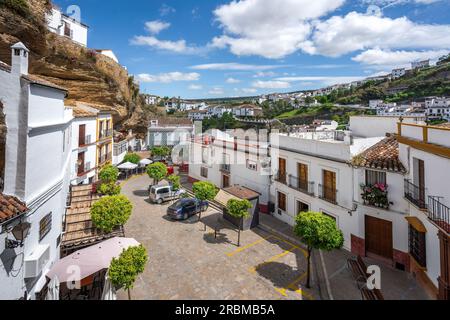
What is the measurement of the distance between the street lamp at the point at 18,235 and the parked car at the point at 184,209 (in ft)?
37.2

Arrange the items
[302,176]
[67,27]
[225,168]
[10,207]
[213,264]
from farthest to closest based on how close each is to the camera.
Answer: [67,27], [225,168], [302,176], [213,264], [10,207]

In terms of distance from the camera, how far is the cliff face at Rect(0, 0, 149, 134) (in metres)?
12.1

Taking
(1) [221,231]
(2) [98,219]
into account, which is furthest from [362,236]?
(2) [98,219]

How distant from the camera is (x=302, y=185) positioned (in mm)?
16438

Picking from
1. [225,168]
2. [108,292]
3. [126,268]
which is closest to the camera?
[126,268]

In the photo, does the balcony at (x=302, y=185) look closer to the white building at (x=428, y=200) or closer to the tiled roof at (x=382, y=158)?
the tiled roof at (x=382, y=158)

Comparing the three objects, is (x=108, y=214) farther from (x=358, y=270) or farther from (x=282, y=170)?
(x=358, y=270)

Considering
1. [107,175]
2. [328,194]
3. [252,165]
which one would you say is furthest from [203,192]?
[107,175]

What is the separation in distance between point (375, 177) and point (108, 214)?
13.7m

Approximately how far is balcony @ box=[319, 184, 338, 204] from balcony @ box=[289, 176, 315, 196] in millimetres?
613

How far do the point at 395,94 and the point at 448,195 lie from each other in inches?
4180

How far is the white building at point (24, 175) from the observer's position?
7.21m
